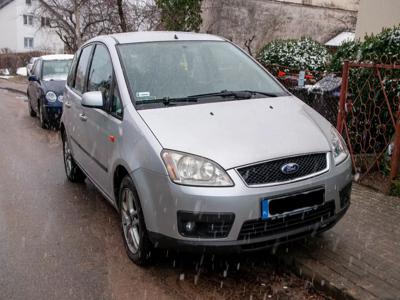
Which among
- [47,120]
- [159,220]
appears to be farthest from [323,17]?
[159,220]

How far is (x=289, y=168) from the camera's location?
336cm

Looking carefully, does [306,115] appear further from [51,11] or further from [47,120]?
[51,11]

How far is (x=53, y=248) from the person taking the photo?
14.3 ft

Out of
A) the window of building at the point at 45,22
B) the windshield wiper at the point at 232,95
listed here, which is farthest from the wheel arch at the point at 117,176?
the window of building at the point at 45,22

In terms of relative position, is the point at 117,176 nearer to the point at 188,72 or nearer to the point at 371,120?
the point at 188,72

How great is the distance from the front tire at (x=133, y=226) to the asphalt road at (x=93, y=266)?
116 millimetres

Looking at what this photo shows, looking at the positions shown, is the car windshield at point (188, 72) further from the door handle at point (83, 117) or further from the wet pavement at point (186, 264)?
the wet pavement at point (186, 264)

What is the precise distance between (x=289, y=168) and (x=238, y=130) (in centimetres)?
49

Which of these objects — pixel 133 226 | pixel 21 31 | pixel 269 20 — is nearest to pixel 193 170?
pixel 133 226

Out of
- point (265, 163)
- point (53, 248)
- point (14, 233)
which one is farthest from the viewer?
point (14, 233)

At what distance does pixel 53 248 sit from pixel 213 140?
77.8 inches

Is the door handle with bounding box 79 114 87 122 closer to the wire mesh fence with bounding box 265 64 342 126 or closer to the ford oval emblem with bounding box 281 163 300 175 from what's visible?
the ford oval emblem with bounding box 281 163 300 175

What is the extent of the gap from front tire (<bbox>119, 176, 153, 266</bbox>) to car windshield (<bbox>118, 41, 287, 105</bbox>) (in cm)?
77

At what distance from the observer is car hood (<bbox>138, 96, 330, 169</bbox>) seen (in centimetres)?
333
